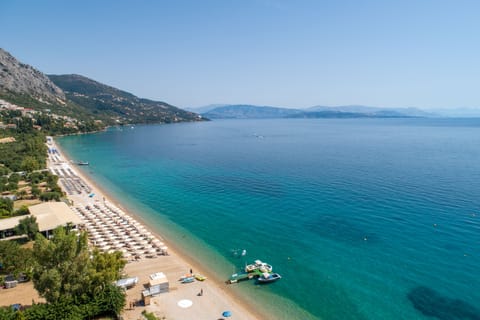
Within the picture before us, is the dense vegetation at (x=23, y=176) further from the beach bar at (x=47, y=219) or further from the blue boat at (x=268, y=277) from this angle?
the blue boat at (x=268, y=277)

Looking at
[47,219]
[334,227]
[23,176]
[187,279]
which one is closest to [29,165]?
[23,176]

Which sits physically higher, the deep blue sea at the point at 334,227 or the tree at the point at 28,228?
the tree at the point at 28,228

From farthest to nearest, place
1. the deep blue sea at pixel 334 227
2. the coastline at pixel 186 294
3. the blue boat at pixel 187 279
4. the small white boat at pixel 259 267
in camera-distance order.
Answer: the small white boat at pixel 259 267 < the blue boat at pixel 187 279 < the deep blue sea at pixel 334 227 < the coastline at pixel 186 294

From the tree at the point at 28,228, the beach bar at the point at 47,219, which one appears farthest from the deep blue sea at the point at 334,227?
the tree at the point at 28,228

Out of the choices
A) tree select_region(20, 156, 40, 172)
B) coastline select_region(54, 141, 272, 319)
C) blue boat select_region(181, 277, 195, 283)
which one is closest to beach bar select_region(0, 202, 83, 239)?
coastline select_region(54, 141, 272, 319)

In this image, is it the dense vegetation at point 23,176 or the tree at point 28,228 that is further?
the dense vegetation at point 23,176

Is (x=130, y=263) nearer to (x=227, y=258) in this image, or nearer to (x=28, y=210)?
(x=227, y=258)

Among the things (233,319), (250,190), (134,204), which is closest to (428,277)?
(233,319)
